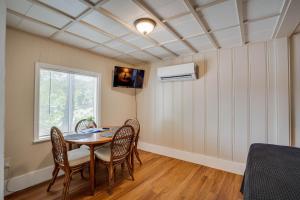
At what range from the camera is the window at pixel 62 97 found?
238 centimetres

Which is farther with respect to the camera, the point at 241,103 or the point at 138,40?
the point at 241,103

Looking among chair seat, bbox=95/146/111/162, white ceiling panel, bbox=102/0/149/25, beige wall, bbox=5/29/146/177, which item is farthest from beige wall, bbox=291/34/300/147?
beige wall, bbox=5/29/146/177

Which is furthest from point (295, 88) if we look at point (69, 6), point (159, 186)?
point (69, 6)

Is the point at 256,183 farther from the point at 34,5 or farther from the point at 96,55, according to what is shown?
A: the point at 96,55

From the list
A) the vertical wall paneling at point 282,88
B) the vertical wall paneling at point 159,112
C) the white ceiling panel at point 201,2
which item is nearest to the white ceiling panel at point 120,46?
the vertical wall paneling at point 159,112

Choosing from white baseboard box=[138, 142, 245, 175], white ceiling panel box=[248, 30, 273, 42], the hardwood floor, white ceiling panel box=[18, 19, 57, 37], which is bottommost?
the hardwood floor

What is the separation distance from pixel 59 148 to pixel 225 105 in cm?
288

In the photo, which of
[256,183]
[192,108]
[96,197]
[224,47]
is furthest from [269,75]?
[96,197]

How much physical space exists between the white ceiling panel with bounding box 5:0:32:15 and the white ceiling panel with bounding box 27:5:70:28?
4cm

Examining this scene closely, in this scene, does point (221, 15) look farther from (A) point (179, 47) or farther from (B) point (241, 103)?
(B) point (241, 103)

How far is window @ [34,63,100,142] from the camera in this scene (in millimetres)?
2377

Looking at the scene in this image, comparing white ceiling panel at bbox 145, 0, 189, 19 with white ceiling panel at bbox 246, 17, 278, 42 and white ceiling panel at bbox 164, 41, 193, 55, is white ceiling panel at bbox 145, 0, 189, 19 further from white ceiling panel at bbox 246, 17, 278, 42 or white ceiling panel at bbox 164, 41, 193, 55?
white ceiling panel at bbox 246, 17, 278, 42

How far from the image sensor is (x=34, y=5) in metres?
1.61

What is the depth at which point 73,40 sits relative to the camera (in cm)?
252
